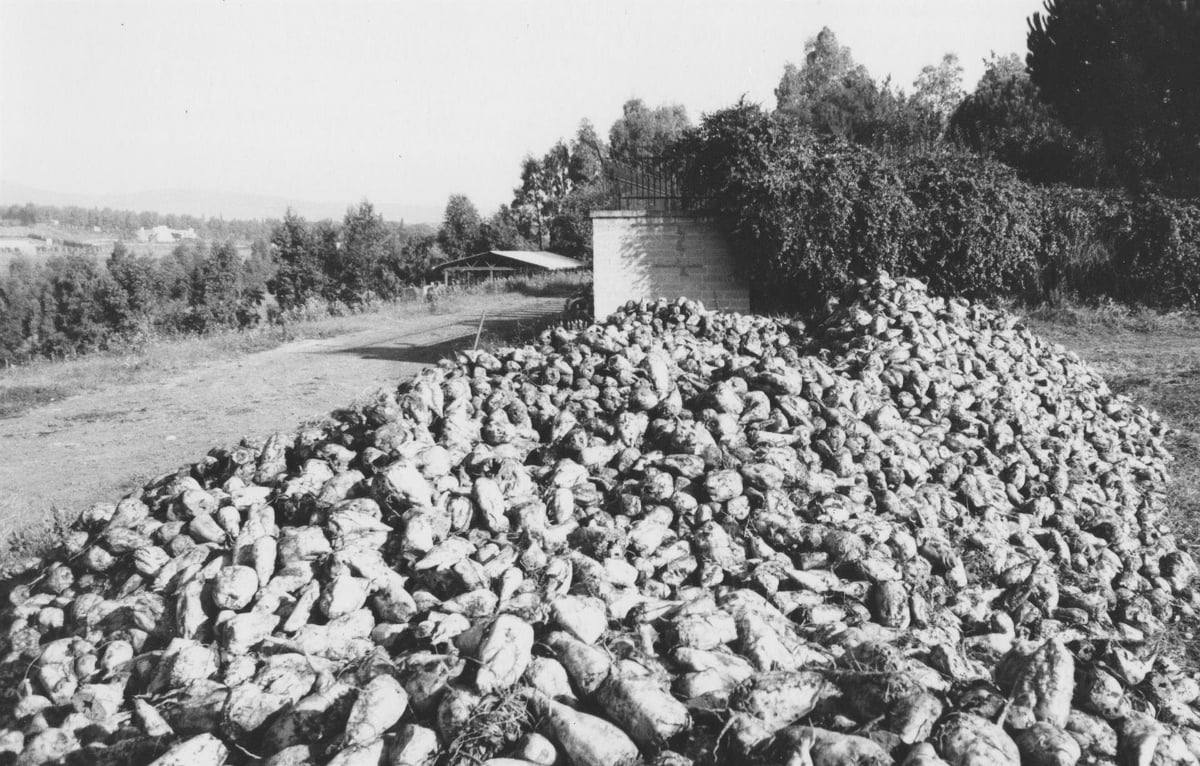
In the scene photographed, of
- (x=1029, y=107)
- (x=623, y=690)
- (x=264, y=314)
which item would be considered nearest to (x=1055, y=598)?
(x=623, y=690)

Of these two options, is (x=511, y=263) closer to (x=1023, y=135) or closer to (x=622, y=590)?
(x=1023, y=135)

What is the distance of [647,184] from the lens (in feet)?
43.0

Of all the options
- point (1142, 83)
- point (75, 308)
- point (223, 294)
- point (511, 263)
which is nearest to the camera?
point (1142, 83)

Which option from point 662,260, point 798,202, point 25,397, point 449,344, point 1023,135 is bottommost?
point 25,397

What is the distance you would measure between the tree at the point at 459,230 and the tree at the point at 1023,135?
102 feet

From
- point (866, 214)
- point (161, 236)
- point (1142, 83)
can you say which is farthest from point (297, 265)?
point (161, 236)

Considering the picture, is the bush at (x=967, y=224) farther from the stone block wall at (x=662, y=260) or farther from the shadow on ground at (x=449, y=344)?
the shadow on ground at (x=449, y=344)

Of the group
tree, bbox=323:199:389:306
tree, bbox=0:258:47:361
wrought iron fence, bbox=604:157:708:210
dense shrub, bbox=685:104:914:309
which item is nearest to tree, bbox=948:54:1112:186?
dense shrub, bbox=685:104:914:309

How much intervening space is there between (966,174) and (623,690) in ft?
42.1

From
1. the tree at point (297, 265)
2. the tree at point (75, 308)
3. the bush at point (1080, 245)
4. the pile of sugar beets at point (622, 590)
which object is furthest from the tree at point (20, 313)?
the bush at point (1080, 245)

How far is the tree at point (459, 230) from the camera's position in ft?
167

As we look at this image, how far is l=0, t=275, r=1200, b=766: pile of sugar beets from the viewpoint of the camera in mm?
2432

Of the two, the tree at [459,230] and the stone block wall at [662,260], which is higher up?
the tree at [459,230]

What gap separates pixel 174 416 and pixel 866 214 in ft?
34.5
